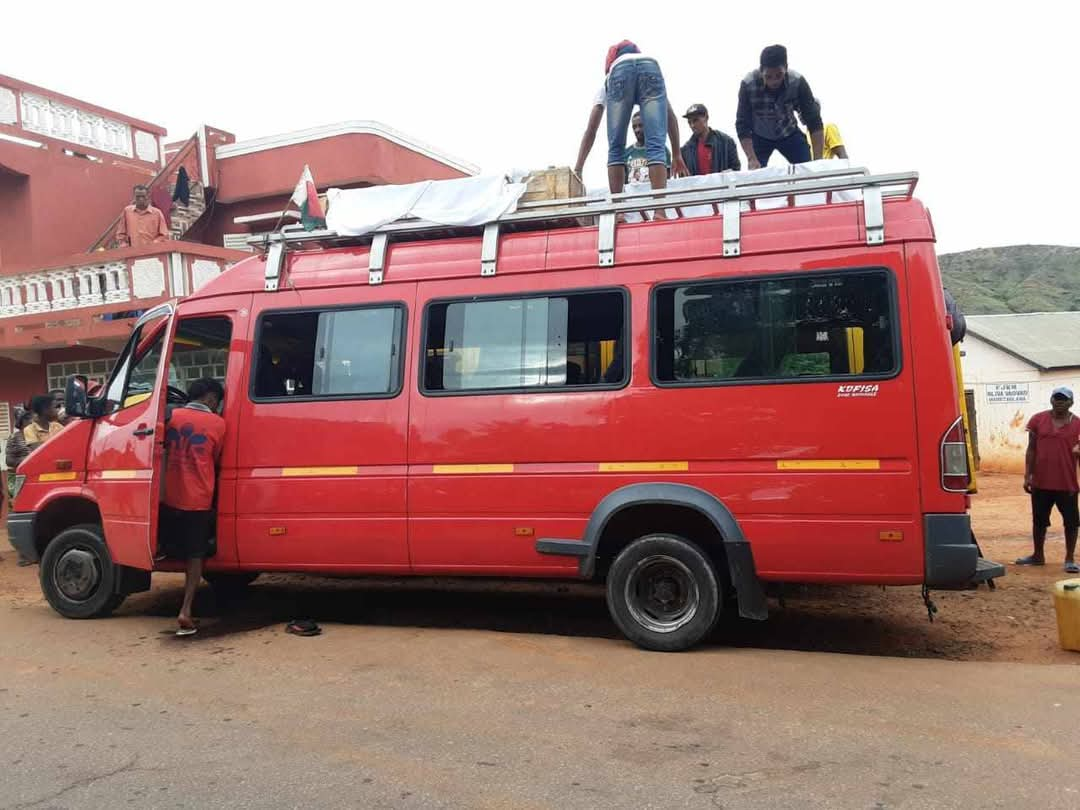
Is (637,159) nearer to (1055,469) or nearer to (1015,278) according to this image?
(1055,469)

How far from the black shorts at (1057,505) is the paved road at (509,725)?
3.72 metres

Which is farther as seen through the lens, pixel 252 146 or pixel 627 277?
pixel 252 146

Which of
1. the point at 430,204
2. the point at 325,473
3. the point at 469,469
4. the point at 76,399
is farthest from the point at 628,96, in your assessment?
the point at 76,399

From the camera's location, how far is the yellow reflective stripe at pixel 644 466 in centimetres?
526

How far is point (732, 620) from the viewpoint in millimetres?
6289

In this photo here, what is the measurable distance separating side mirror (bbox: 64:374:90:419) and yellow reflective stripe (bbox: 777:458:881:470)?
486 centimetres

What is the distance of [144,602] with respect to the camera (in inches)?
287

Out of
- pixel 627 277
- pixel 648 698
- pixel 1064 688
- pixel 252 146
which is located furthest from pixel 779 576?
pixel 252 146

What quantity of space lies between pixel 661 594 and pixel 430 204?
9.80 feet

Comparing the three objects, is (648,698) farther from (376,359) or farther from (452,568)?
(376,359)

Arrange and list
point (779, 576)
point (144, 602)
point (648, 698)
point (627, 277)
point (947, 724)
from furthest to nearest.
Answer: point (144, 602)
point (627, 277)
point (779, 576)
point (648, 698)
point (947, 724)

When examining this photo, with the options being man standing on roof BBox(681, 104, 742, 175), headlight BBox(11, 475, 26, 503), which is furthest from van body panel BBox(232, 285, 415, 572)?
man standing on roof BBox(681, 104, 742, 175)

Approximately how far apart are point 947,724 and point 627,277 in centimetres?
298

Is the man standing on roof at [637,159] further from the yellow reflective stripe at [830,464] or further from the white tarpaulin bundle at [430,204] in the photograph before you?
the yellow reflective stripe at [830,464]
